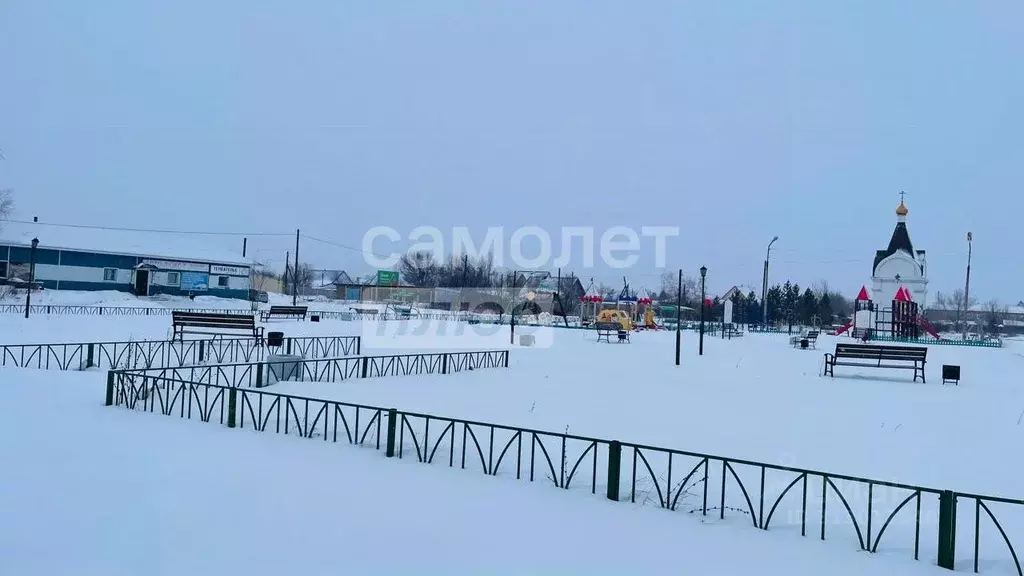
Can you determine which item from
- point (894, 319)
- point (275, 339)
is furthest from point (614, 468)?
point (894, 319)

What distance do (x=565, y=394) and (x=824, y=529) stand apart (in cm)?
764

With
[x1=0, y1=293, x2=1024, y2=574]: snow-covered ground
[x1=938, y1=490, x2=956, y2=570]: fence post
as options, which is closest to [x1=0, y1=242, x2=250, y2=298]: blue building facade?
[x1=0, y1=293, x2=1024, y2=574]: snow-covered ground

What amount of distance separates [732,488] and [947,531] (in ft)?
7.13

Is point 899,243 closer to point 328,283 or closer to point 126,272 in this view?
point 126,272

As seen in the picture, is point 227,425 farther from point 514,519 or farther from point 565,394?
point 565,394

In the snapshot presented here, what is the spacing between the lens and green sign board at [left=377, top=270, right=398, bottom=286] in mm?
71438

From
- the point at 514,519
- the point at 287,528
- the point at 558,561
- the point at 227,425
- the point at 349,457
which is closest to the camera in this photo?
the point at 558,561

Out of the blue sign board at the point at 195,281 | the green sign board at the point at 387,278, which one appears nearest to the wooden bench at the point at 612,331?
the blue sign board at the point at 195,281

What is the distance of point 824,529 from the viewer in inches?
230

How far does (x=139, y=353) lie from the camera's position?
648 inches

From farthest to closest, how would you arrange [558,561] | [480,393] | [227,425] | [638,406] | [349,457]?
1. [480,393]
2. [638,406]
3. [227,425]
4. [349,457]
5. [558,561]

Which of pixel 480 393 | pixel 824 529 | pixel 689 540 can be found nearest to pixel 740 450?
pixel 824 529

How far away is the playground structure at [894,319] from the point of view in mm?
37062

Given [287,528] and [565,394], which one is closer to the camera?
[287,528]
